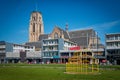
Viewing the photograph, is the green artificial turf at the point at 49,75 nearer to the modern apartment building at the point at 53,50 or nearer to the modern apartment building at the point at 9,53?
the modern apartment building at the point at 53,50

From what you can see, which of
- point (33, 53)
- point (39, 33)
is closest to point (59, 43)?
point (33, 53)

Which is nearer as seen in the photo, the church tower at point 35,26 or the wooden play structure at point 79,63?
the wooden play structure at point 79,63

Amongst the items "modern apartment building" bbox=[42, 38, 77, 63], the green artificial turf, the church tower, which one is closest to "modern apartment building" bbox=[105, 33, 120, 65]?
"modern apartment building" bbox=[42, 38, 77, 63]

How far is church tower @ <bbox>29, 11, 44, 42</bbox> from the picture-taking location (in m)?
159

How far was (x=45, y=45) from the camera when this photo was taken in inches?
4050

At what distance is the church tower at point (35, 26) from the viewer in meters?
159

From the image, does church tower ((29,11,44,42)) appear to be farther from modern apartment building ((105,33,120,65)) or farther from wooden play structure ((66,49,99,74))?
wooden play structure ((66,49,99,74))

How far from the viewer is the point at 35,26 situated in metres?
160

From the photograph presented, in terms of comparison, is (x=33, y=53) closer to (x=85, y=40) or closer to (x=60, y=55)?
(x=60, y=55)

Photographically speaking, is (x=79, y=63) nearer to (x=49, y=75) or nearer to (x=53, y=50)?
(x=49, y=75)

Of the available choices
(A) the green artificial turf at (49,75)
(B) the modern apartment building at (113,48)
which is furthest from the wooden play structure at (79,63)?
(B) the modern apartment building at (113,48)

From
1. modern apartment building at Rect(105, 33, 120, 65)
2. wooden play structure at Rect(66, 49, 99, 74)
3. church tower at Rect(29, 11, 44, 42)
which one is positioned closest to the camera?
wooden play structure at Rect(66, 49, 99, 74)

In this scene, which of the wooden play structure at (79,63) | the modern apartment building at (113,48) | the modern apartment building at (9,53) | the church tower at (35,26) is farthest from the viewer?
the church tower at (35,26)

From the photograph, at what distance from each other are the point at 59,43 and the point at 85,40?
20.3 metres
